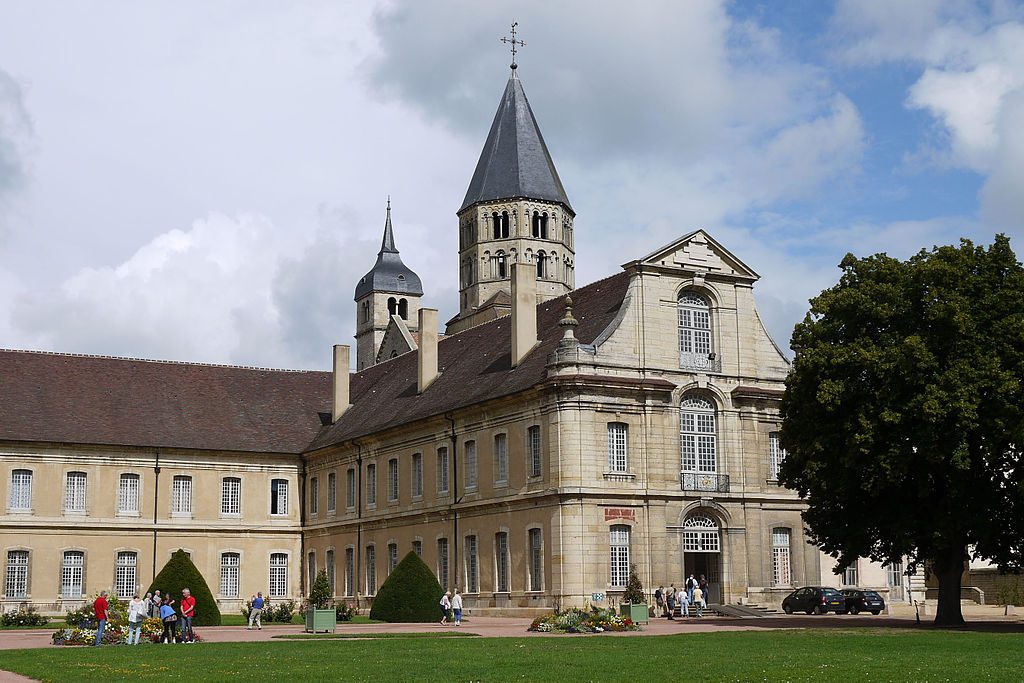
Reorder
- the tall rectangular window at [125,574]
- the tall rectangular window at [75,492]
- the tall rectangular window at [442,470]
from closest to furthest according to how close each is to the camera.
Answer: the tall rectangular window at [442,470], the tall rectangular window at [75,492], the tall rectangular window at [125,574]

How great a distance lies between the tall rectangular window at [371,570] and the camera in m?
52.4

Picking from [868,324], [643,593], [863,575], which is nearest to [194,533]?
[643,593]

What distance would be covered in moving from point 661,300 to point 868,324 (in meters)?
9.90

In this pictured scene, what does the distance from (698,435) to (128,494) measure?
24.6 metres

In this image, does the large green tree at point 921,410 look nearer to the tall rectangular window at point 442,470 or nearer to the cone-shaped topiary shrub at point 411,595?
the cone-shaped topiary shrub at point 411,595

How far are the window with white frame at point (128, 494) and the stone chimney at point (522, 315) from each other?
19.0 meters

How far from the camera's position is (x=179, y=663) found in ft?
78.0

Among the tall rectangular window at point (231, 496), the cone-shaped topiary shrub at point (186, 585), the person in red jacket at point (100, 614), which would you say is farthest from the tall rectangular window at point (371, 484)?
the person in red jacket at point (100, 614)

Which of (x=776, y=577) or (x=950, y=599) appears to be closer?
(x=950, y=599)

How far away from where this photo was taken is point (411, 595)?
41812 mm

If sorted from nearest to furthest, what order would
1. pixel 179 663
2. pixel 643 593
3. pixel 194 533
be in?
pixel 179 663 → pixel 643 593 → pixel 194 533

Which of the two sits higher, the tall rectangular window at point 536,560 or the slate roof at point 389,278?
the slate roof at point 389,278

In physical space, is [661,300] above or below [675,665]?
above

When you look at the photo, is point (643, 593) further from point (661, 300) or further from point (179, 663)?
point (179, 663)
